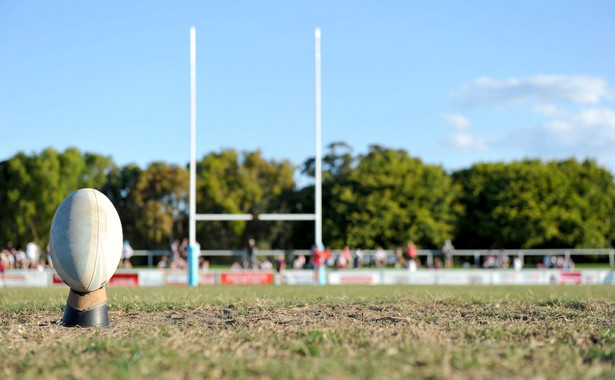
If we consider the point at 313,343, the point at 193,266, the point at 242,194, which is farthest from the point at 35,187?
the point at 313,343

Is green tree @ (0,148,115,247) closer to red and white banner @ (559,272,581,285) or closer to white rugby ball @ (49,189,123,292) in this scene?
red and white banner @ (559,272,581,285)

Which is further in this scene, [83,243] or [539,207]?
[539,207]

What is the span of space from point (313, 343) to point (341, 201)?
5528 cm

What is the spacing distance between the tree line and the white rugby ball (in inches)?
1991

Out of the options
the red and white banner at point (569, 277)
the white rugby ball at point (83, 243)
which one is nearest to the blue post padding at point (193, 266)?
the white rugby ball at point (83, 243)

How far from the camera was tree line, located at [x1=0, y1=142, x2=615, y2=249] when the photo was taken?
60.4 m

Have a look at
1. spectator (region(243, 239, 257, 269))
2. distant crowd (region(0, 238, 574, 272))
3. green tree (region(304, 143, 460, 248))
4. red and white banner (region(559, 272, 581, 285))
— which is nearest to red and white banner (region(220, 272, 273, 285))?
spectator (region(243, 239, 257, 269))

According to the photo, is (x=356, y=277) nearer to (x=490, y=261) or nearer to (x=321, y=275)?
(x=321, y=275)

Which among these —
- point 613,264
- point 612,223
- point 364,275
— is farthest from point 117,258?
point 612,223

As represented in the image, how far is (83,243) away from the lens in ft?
29.2

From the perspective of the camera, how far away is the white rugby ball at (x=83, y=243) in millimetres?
8844

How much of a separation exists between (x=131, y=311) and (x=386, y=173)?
182 feet

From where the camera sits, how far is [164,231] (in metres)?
61.0

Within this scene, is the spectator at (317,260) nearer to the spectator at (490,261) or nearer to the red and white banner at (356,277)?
the red and white banner at (356,277)
